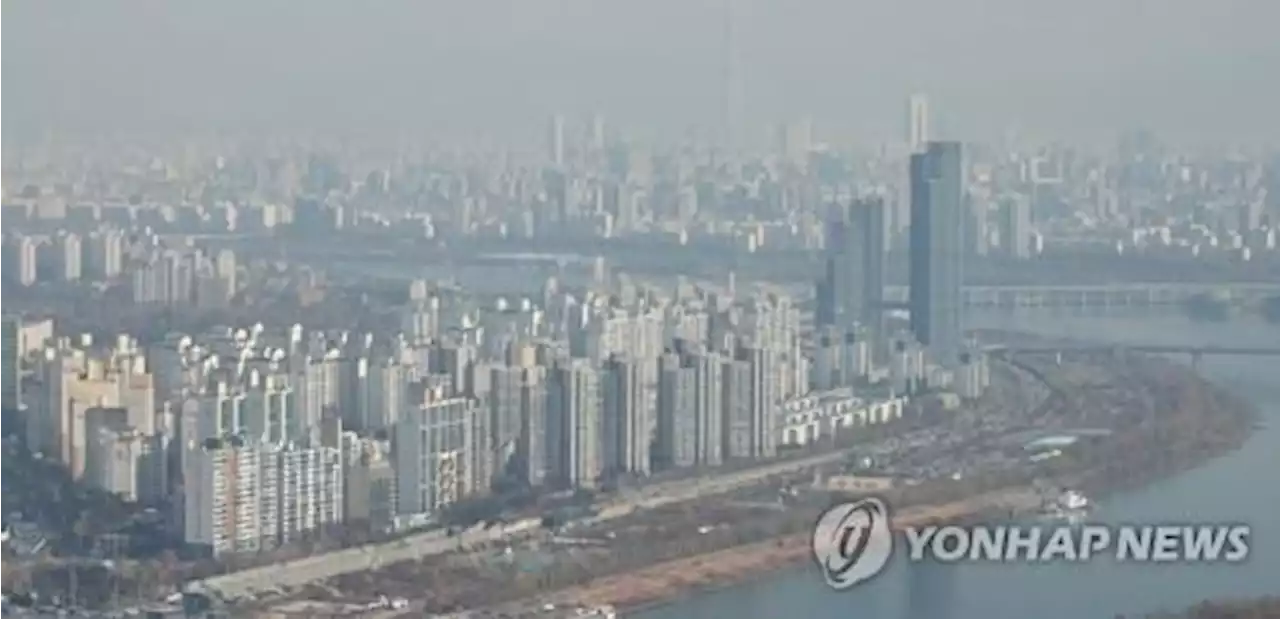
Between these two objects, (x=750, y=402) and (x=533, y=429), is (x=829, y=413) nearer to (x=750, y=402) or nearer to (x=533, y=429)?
(x=750, y=402)

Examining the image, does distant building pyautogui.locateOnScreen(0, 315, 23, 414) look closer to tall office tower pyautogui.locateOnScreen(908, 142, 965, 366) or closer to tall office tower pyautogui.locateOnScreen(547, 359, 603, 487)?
tall office tower pyautogui.locateOnScreen(547, 359, 603, 487)

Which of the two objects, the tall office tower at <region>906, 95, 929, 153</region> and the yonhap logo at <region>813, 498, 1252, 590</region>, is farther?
the tall office tower at <region>906, 95, 929, 153</region>

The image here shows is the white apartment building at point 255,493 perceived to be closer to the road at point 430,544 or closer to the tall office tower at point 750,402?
the road at point 430,544

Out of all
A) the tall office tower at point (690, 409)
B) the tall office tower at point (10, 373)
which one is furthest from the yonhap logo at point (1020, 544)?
the tall office tower at point (10, 373)

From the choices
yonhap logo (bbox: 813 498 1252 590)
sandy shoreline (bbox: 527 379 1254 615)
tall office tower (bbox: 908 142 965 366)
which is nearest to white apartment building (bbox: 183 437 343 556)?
sandy shoreline (bbox: 527 379 1254 615)

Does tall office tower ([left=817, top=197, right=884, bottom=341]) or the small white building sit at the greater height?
tall office tower ([left=817, top=197, right=884, bottom=341])
